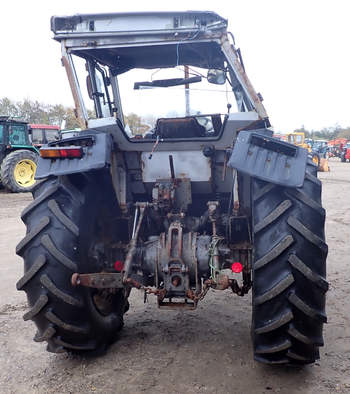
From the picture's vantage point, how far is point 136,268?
317cm

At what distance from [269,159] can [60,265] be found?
160cm

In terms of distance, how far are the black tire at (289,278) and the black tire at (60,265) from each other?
123 cm

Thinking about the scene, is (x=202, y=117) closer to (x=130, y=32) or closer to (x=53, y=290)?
(x=130, y=32)

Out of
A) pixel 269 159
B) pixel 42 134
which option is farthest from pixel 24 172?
pixel 269 159

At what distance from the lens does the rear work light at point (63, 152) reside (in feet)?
9.39

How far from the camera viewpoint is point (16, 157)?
44.2 feet

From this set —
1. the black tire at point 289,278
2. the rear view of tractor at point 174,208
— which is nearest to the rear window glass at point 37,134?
the rear view of tractor at point 174,208

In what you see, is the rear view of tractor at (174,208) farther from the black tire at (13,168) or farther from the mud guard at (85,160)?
the black tire at (13,168)

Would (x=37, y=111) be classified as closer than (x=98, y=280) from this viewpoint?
No

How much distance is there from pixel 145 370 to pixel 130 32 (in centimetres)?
244

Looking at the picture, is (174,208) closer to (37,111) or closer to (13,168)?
(13,168)

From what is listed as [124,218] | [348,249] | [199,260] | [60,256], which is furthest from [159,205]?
[348,249]

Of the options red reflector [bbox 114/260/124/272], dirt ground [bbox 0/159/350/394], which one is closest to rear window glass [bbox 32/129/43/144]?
dirt ground [bbox 0/159/350/394]

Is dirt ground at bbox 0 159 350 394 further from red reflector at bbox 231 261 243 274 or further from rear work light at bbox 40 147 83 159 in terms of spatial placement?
rear work light at bbox 40 147 83 159
